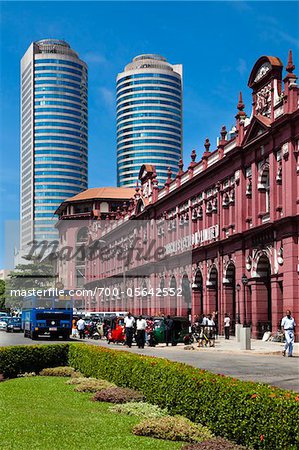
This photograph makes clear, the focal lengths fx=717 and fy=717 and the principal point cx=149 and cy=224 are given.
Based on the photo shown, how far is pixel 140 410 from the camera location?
1302 cm

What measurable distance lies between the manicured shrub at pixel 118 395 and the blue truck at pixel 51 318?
29.5m

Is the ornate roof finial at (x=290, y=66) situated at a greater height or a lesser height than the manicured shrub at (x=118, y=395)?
greater

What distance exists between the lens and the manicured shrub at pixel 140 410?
12.6 metres

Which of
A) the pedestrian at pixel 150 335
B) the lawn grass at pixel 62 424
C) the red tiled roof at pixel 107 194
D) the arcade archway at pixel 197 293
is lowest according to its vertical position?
the pedestrian at pixel 150 335

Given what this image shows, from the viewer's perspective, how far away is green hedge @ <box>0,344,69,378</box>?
19944mm

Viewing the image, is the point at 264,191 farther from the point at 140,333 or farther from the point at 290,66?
the point at 140,333

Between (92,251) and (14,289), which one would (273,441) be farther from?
(14,289)

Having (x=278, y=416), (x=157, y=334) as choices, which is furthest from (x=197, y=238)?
(x=278, y=416)

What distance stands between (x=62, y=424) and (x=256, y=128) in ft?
116

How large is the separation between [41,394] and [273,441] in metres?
8.01

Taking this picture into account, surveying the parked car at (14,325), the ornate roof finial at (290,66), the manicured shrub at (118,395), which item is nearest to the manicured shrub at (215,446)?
the manicured shrub at (118,395)

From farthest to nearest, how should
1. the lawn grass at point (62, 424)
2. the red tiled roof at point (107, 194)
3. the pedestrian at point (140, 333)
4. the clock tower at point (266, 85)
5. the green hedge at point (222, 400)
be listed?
the red tiled roof at point (107, 194) < the clock tower at point (266, 85) < the pedestrian at point (140, 333) < the lawn grass at point (62, 424) < the green hedge at point (222, 400)

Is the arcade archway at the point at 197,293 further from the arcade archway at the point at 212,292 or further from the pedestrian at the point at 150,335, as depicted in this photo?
the pedestrian at the point at 150,335

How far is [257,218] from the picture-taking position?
145ft
